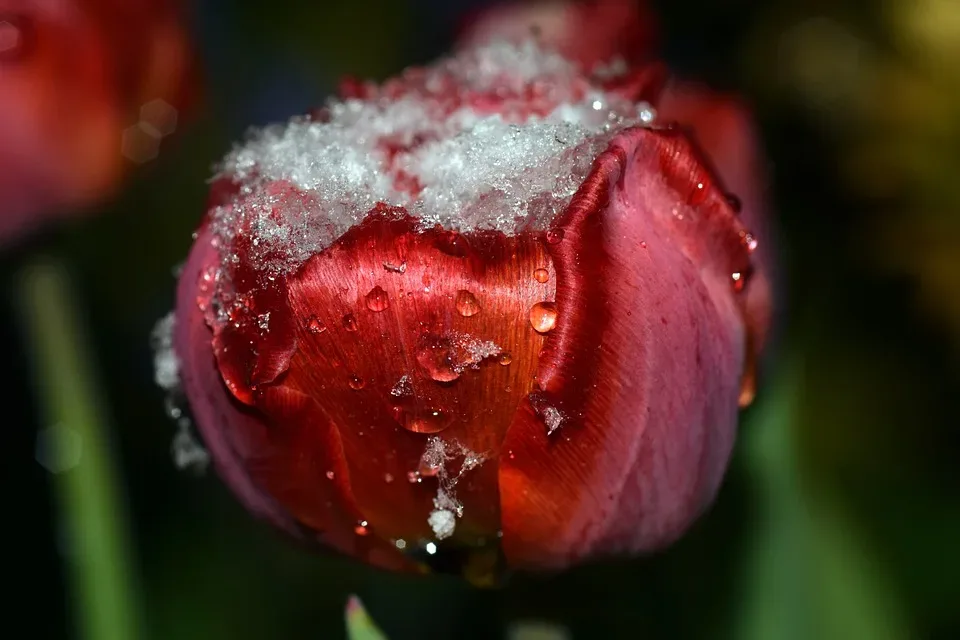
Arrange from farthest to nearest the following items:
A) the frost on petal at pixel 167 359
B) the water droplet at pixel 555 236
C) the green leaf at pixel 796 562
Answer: the green leaf at pixel 796 562, the frost on petal at pixel 167 359, the water droplet at pixel 555 236

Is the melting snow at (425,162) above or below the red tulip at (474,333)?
above

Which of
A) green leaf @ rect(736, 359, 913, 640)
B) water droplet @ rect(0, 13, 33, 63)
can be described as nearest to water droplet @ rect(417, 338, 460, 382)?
green leaf @ rect(736, 359, 913, 640)

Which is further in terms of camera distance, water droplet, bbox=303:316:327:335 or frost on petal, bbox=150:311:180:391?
frost on petal, bbox=150:311:180:391

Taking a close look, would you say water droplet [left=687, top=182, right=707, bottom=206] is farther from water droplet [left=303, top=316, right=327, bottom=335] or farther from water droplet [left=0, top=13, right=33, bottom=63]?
water droplet [left=0, top=13, right=33, bottom=63]

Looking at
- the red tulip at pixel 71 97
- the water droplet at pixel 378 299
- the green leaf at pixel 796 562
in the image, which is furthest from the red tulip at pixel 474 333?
the red tulip at pixel 71 97

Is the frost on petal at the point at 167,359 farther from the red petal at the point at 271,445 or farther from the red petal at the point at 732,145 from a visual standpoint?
the red petal at the point at 732,145

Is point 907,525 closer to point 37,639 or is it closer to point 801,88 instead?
point 801,88

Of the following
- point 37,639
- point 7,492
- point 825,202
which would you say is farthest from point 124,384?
point 825,202
